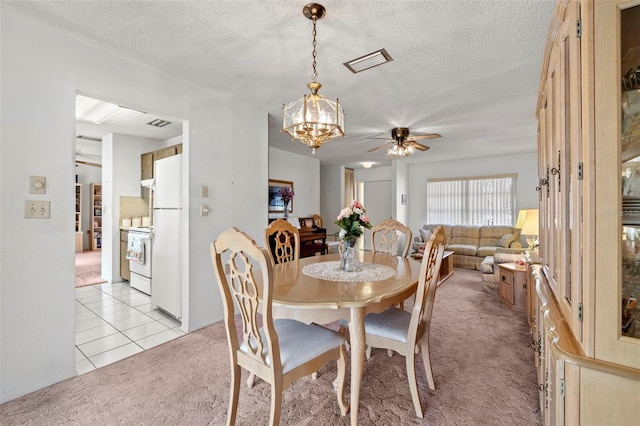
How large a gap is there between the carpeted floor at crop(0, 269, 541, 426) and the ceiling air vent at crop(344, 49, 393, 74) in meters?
2.41

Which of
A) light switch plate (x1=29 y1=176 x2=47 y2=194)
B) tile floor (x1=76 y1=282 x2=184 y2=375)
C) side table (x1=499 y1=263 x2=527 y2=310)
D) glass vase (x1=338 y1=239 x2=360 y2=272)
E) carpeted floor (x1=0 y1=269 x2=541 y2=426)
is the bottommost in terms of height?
carpeted floor (x1=0 y1=269 x2=541 y2=426)

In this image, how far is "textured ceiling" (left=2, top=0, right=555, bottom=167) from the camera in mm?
1773

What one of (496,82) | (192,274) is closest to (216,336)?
(192,274)

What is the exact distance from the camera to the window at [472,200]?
623 centimetres

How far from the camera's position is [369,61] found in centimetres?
238

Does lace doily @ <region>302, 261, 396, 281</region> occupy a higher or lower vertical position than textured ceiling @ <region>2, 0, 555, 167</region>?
lower

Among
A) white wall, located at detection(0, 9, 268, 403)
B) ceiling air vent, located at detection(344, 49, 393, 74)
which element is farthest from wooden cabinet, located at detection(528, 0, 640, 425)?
white wall, located at detection(0, 9, 268, 403)

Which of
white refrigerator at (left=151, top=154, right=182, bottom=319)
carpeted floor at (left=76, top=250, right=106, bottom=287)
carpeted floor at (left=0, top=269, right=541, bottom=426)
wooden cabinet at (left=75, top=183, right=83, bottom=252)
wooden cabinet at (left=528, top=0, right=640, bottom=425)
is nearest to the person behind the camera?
wooden cabinet at (left=528, top=0, right=640, bottom=425)

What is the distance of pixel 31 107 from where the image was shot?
1900 millimetres

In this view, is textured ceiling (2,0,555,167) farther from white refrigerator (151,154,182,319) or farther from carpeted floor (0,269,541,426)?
carpeted floor (0,269,541,426)

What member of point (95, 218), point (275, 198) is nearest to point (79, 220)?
point (95, 218)

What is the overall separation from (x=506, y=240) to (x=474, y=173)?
1850 mm

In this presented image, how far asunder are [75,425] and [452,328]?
297 cm

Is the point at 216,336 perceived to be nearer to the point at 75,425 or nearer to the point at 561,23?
the point at 75,425
